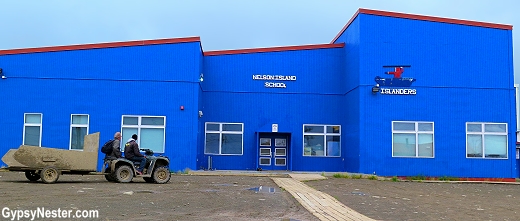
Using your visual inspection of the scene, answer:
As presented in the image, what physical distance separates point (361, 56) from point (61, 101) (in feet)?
45.2

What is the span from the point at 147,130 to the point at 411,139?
12156 millimetres

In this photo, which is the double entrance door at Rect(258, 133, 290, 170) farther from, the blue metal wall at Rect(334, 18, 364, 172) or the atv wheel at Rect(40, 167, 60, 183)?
the atv wheel at Rect(40, 167, 60, 183)

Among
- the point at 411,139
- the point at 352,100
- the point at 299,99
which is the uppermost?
the point at 299,99

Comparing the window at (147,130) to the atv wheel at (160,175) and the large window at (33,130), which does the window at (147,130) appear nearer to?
the large window at (33,130)

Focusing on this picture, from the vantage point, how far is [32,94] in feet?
85.0

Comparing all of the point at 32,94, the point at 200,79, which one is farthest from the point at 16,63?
the point at 200,79

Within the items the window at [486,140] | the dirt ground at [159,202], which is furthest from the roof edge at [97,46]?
the window at [486,140]

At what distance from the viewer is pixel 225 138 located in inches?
1137

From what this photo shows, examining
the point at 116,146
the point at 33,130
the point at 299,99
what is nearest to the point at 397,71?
the point at 299,99

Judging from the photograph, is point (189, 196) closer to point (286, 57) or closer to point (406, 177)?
point (406, 177)

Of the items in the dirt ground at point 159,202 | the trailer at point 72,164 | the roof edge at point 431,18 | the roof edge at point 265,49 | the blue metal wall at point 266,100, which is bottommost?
the dirt ground at point 159,202

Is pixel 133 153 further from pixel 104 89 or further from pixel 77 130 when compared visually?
pixel 77 130

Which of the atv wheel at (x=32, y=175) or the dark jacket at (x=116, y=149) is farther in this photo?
the dark jacket at (x=116, y=149)

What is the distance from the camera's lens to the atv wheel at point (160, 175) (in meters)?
17.4
